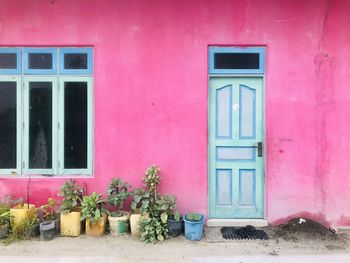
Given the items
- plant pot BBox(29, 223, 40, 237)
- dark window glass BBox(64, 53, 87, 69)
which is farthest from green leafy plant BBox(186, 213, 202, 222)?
dark window glass BBox(64, 53, 87, 69)

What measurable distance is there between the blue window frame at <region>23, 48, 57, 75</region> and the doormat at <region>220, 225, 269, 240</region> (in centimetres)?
340

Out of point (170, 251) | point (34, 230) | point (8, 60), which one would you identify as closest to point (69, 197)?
point (34, 230)

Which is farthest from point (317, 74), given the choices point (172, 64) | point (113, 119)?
point (113, 119)

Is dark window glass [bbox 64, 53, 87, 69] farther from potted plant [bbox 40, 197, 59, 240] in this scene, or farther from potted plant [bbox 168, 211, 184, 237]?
potted plant [bbox 168, 211, 184, 237]

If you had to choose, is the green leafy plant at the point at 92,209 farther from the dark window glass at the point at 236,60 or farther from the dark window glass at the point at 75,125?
the dark window glass at the point at 236,60

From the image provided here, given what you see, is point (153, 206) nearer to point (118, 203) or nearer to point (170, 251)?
point (118, 203)

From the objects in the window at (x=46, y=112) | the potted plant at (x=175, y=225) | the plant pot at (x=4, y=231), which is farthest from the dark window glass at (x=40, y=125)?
the potted plant at (x=175, y=225)

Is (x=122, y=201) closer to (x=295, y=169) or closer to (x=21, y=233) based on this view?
(x=21, y=233)

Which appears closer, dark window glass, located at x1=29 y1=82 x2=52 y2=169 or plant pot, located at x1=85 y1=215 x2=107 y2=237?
plant pot, located at x1=85 y1=215 x2=107 y2=237

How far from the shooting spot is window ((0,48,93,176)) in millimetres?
5613

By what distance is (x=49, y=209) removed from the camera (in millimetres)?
5441

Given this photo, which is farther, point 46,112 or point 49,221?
point 46,112

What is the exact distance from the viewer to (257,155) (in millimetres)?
5629

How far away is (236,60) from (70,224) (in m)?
3.33
